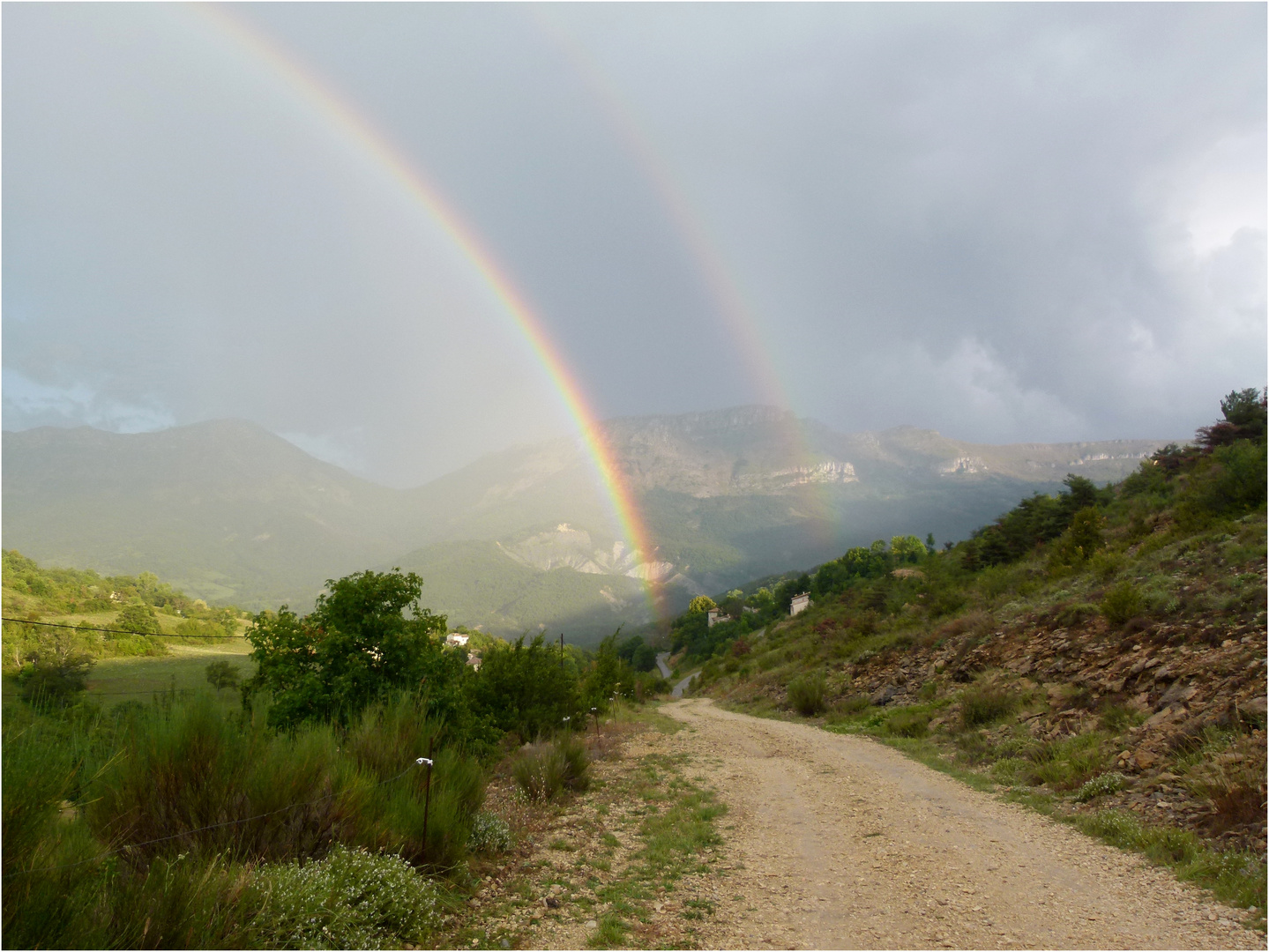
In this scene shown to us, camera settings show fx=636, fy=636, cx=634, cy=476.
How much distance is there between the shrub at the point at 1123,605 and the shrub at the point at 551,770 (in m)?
13.5

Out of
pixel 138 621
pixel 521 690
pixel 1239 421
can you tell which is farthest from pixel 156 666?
pixel 1239 421

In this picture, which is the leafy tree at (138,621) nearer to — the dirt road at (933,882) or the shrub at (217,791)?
the shrub at (217,791)

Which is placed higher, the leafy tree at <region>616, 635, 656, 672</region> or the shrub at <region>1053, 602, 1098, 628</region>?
the shrub at <region>1053, 602, 1098, 628</region>

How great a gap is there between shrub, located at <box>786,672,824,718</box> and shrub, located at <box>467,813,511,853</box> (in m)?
21.2

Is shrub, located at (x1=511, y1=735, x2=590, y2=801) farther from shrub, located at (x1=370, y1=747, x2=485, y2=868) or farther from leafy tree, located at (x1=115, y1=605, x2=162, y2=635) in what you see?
leafy tree, located at (x1=115, y1=605, x2=162, y2=635)

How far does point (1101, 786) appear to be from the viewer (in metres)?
10.2

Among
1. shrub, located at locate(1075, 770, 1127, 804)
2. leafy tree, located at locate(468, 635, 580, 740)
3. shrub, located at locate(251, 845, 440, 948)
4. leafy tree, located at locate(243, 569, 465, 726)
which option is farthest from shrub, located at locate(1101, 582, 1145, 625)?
shrub, located at locate(251, 845, 440, 948)

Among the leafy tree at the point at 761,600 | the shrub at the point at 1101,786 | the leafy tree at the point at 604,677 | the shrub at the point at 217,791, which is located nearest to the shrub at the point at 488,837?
the shrub at the point at 217,791

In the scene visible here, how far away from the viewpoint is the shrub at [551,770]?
12711 mm

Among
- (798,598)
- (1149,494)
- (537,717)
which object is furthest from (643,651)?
(537,717)

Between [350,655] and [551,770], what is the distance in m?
4.65

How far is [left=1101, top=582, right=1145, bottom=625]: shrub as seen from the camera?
15492mm

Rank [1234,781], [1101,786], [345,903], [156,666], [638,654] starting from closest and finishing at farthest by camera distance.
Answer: [345,903] → [1234,781] → [1101,786] → [156,666] → [638,654]

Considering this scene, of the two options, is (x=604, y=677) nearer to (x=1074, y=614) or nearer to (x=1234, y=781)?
(x=1074, y=614)
